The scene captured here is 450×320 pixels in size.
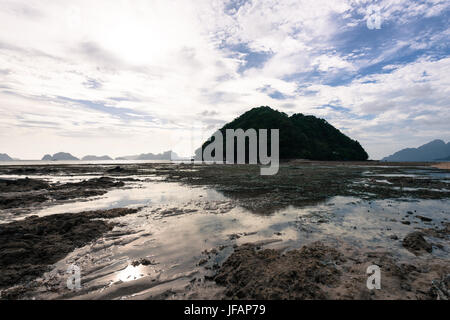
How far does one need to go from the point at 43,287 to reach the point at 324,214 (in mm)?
12423

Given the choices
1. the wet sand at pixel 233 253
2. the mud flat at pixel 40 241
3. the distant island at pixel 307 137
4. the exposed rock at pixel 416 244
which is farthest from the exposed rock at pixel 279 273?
the distant island at pixel 307 137

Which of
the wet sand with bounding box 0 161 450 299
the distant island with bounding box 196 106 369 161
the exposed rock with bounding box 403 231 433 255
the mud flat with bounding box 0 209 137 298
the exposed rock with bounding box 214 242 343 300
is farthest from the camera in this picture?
the distant island with bounding box 196 106 369 161

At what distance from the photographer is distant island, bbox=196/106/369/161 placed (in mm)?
123188

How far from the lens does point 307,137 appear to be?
141000 mm

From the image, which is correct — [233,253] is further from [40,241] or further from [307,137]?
[307,137]

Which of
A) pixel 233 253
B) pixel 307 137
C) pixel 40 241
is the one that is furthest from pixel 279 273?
pixel 307 137

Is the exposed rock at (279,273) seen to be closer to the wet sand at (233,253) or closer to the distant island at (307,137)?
the wet sand at (233,253)

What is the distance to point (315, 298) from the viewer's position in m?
4.50

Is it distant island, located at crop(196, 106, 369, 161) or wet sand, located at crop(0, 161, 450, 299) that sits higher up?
distant island, located at crop(196, 106, 369, 161)

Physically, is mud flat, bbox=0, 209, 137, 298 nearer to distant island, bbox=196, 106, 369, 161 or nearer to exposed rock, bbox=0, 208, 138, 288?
exposed rock, bbox=0, 208, 138, 288

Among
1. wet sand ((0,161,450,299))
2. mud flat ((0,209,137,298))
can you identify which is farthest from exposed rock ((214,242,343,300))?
mud flat ((0,209,137,298))

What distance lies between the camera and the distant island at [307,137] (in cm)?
12319
